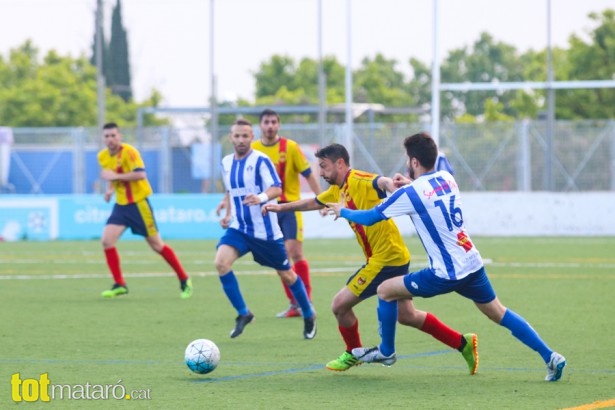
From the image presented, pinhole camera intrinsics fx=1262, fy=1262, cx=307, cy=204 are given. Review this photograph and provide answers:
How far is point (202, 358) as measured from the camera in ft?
30.7

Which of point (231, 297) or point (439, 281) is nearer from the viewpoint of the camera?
point (439, 281)

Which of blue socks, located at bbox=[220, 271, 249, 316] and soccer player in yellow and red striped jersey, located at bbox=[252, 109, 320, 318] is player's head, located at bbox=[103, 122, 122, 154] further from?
blue socks, located at bbox=[220, 271, 249, 316]

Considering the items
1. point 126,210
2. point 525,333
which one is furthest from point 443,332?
point 126,210

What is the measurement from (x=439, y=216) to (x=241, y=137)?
150 inches

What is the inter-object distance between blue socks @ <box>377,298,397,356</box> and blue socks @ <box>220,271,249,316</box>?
2.70m

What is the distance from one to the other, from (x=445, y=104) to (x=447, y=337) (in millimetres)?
52822

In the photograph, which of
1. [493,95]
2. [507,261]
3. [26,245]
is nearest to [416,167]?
[507,261]

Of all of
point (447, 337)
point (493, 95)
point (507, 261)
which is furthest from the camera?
point (493, 95)

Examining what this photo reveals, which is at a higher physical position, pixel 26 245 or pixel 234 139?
pixel 234 139

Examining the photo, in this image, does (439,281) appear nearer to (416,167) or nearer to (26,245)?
(416,167)

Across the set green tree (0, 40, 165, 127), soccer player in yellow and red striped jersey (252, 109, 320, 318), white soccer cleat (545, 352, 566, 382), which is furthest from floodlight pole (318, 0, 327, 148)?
green tree (0, 40, 165, 127)

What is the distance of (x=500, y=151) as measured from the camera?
31844mm

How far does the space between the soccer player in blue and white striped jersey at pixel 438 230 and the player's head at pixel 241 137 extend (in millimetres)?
3280

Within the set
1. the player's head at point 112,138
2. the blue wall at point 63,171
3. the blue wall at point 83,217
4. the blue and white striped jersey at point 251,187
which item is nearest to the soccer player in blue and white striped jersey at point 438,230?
the blue and white striped jersey at point 251,187
